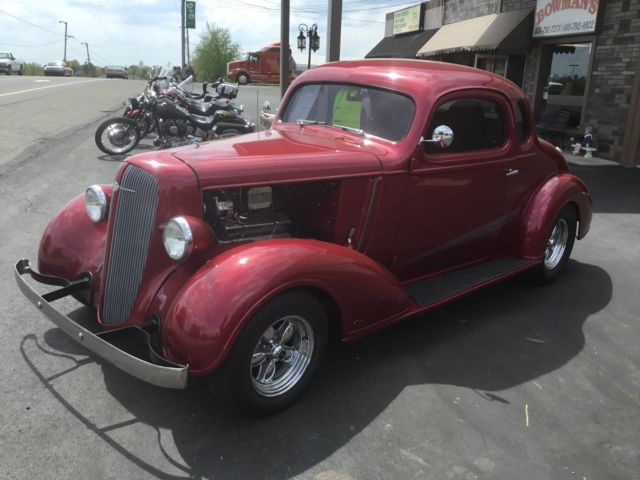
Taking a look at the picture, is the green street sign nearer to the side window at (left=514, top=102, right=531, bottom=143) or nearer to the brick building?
the brick building

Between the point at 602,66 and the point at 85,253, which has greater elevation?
the point at 602,66

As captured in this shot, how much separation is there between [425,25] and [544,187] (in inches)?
607

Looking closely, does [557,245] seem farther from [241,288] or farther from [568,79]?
[568,79]

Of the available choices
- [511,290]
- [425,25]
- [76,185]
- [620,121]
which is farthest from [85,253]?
[425,25]

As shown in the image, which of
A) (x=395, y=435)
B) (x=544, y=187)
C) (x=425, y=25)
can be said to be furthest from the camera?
(x=425, y=25)

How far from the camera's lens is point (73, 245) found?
11.4ft

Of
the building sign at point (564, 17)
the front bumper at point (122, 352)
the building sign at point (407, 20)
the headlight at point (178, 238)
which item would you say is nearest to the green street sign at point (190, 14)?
the building sign at point (407, 20)

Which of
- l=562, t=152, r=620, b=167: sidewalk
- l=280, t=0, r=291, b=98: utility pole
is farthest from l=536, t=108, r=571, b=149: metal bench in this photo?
l=280, t=0, r=291, b=98: utility pole

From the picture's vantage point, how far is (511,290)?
4.70 m

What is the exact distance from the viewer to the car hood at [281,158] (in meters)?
2.92

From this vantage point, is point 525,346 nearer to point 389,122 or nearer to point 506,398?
point 506,398

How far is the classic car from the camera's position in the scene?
2.63 meters

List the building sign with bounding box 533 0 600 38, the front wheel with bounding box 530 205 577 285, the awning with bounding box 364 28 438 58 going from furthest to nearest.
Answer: the awning with bounding box 364 28 438 58 < the building sign with bounding box 533 0 600 38 < the front wheel with bounding box 530 205 577 285

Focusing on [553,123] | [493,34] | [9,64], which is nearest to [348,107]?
[553,123]
